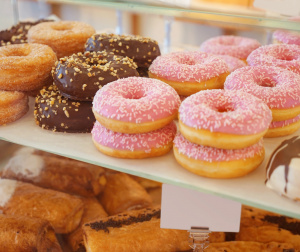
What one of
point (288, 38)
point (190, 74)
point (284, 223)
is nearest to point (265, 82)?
point (190, 74)

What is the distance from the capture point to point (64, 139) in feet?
4.83

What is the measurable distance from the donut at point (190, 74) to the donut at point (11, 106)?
591 millimetres

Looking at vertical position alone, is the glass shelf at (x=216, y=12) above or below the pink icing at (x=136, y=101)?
above

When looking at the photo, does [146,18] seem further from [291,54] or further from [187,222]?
[187,222]

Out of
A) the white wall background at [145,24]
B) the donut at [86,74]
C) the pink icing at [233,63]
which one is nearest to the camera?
the donut at [86,74]

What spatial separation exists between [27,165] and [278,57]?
4.65ft

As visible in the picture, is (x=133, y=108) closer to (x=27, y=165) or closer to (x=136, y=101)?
(x=136, y=101)

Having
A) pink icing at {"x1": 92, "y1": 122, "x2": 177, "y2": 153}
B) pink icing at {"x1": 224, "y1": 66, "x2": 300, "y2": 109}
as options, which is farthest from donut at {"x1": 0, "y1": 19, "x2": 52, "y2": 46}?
pink icing at {"x1": 224, "y1": 66, "x2": 300, "y2": 109}

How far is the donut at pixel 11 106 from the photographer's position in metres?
1.55

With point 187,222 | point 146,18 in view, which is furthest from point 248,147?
point 146,18

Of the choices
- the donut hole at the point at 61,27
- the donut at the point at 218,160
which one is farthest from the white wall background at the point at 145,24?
the donut at the point at 218,160

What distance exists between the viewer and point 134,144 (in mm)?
1300

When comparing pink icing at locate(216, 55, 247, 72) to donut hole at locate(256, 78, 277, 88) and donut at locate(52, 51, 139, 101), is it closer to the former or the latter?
donut hole at locate(256, 78, 277, 88)

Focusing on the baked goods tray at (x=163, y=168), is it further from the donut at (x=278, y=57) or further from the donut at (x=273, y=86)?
the donut at (x=278, y=57)
